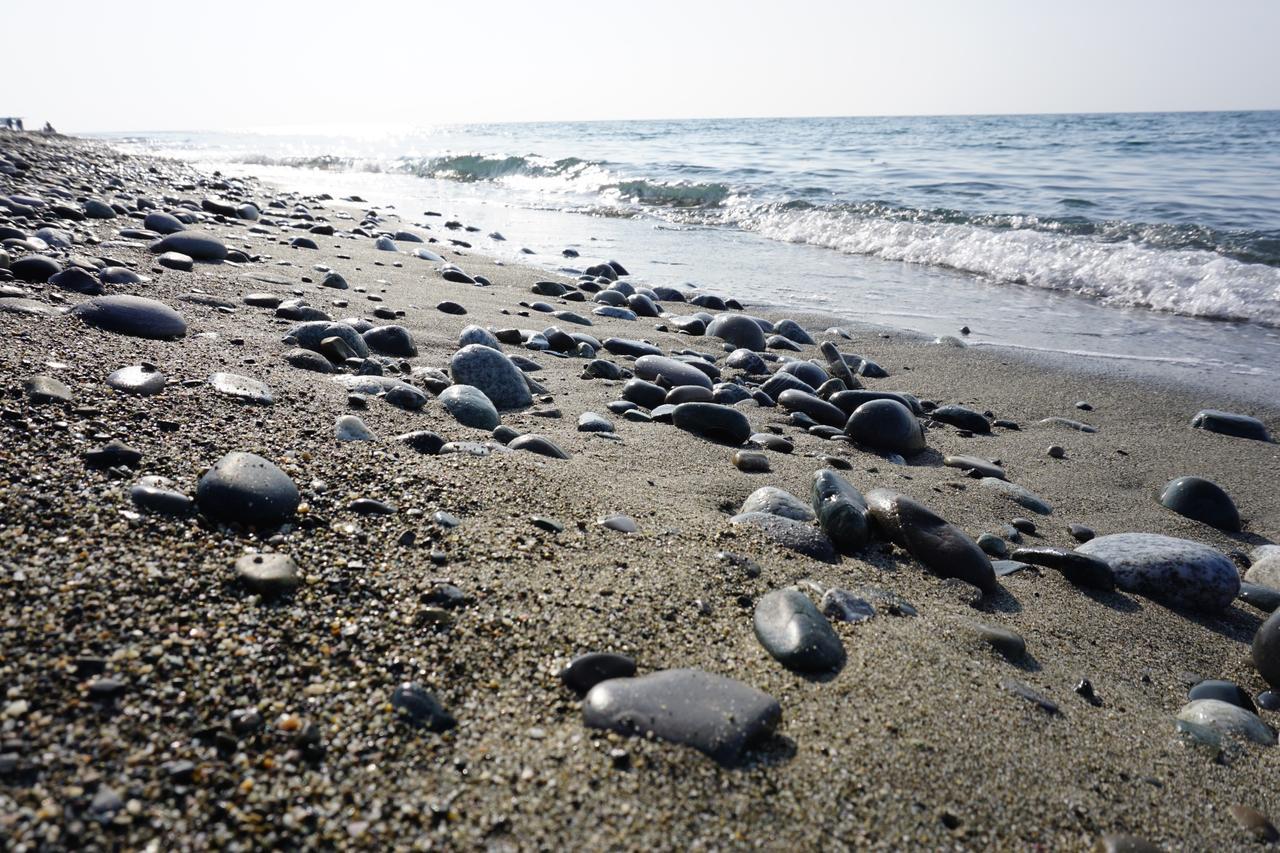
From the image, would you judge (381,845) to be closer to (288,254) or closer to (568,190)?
(288,254)

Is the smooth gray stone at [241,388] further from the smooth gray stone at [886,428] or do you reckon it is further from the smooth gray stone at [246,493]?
the smooth gray stone at [886,428]

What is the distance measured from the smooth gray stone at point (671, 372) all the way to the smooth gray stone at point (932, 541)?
52.9 inches

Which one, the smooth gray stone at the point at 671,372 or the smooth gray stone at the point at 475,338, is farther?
the smooth gray stone at the point at 475,338

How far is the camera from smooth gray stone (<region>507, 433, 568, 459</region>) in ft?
7.72

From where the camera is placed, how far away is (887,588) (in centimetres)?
185

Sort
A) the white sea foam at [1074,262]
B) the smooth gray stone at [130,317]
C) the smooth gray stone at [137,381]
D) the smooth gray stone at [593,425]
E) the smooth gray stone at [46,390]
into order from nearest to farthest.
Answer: the smooth gray stone at [46,390], the smooth gray stone at [137,381], the smooth gray stone at [130,317], the smooth gray stone at [593,425], the white sea foam at [1074,262]

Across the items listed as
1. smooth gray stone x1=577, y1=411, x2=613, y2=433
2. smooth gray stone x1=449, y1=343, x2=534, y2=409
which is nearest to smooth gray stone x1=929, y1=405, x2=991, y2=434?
smooth gray stone x1=577, y1=411, x2=613, y2=433

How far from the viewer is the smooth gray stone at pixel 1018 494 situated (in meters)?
2.63

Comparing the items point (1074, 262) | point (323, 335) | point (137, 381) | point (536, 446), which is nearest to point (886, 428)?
point (536, 446)

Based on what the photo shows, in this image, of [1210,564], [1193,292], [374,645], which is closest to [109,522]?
[374,645]

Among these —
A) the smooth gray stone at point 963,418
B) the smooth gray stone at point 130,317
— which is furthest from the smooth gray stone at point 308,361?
the smooth gray stone at point 963,418

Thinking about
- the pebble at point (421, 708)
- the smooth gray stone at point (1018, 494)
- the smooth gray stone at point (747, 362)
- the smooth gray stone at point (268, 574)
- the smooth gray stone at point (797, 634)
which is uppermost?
the smooth gray stone at point (268, 574)

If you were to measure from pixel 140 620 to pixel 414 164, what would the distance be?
21341 mm

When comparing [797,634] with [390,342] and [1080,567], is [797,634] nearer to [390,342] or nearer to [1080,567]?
[1080,567]
